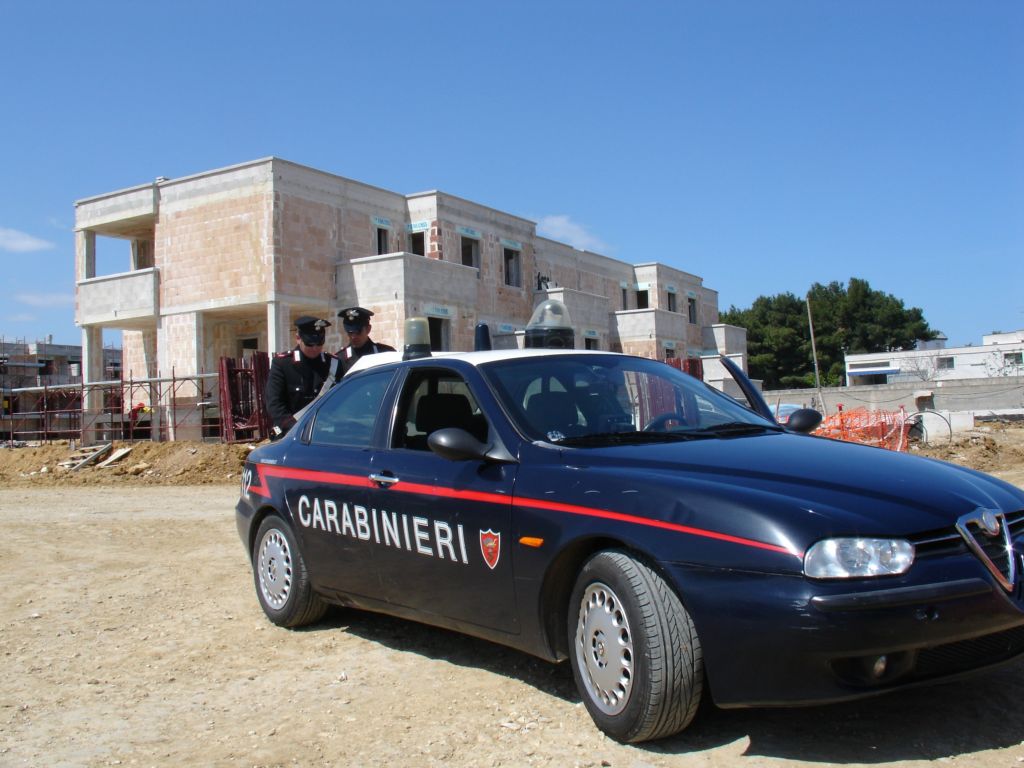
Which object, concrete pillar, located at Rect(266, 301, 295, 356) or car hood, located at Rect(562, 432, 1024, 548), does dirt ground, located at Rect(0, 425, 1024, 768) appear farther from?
concrete pillar, located at Rect(266, 301, 295, 356)

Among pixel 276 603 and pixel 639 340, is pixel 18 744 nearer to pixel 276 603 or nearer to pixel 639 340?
pixel 276 603

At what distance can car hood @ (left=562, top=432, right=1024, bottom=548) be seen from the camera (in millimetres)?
3082

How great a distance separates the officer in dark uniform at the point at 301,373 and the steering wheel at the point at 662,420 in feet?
12.7

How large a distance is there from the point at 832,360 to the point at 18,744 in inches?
3297

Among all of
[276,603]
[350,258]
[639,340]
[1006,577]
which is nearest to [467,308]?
[350,258]

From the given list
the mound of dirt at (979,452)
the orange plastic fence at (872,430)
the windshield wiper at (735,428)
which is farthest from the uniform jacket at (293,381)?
the orange plastic fence at (872,430)

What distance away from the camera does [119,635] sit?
550 cm

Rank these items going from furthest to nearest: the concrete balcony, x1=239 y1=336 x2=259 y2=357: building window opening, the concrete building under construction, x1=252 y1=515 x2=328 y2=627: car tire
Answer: x1=239 y1=336 x2=259 y2=357: building window opening, the concrete balcony, the concrete building under construction, x1=252 y1=515 x2=328 y2=627: car tire

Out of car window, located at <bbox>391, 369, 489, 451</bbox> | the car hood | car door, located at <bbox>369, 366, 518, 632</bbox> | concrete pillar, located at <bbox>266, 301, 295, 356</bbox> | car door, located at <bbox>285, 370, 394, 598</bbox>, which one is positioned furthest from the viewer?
concrete pillar, located at <bbox>266, 301, 295, 356</bbox>

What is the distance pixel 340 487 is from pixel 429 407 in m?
0.65

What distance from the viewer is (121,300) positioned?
29.7 m

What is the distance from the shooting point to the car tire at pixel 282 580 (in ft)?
17.6

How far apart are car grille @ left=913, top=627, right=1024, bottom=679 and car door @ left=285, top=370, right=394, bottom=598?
8.44ft

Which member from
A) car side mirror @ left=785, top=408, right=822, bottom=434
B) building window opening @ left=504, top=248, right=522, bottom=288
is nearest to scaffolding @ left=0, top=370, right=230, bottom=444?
building window opening @ left=504, top=248, right=522, bottom=288
